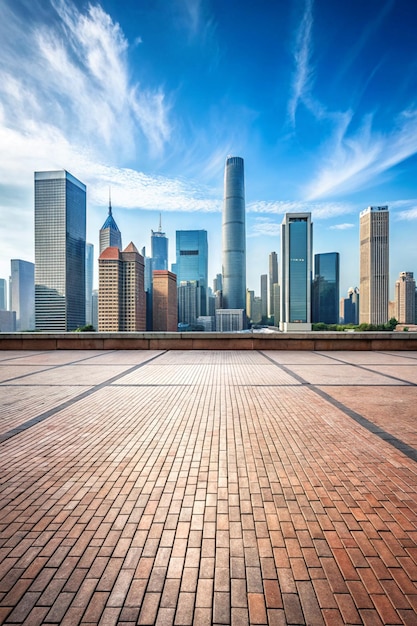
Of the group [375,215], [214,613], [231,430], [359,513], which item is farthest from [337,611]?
[375,215]

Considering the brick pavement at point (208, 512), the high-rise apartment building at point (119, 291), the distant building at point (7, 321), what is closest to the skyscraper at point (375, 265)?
the high-rise apartment building at point (119, 291)

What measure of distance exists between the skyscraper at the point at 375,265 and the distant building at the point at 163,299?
263 feet

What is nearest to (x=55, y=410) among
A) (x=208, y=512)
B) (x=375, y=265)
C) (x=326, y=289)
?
(x=208, y=512)

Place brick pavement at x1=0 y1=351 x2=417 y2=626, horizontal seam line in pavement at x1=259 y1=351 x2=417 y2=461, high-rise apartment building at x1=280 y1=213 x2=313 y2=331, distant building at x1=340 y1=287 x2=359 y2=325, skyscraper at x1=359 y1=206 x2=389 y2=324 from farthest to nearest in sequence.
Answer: distant building at x1=340 y1=287 x2=359 y2=325
high-rise apartment building at x1=280 y1=213 x2=313 y2=331
skyscraper at x1=359 y1=206 x2=389 y2=324
horizontal seam line in pavement at x1=259 y1=351 x2=417 y2=461
brick pavement at x1=0 y1=351 x2=417 y2=626

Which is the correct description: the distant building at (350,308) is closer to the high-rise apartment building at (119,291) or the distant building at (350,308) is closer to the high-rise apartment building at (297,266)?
the high-rise apartment building at (297,266)

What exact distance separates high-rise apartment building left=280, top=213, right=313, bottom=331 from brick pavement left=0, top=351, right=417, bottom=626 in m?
140

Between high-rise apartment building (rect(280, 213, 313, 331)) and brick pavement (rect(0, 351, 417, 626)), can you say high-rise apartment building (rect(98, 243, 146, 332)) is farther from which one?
brick pavement (rect(0, 351, 417, 626))

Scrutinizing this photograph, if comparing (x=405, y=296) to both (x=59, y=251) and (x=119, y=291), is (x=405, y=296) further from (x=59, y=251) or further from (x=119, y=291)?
(x=59, y=251)

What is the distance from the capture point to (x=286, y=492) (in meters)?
3.09

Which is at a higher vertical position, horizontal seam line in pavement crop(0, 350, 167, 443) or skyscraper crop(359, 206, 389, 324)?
skyscraper crop(359, 206, 389, 324)

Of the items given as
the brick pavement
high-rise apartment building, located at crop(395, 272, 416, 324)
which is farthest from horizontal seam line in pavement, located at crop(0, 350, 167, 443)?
high-rise apartment building, located at crop(395, 272, 416, 324)

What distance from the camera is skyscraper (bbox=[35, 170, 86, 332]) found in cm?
12812

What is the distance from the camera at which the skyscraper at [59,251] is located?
420ft

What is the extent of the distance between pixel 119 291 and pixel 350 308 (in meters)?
141
